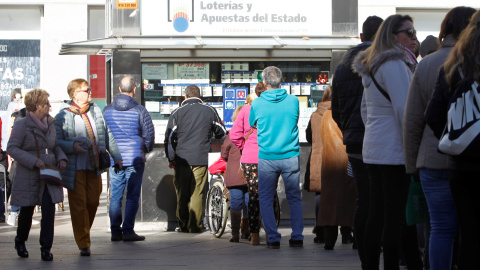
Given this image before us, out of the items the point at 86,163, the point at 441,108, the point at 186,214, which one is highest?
the point at 441,108

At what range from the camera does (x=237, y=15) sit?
12320 millimetres

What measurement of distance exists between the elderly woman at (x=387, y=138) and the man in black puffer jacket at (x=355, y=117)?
0.97ft

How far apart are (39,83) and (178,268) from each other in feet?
46.2

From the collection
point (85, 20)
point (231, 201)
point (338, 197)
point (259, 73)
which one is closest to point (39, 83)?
point (85, 20)

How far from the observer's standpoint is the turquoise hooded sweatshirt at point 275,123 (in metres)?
9.70

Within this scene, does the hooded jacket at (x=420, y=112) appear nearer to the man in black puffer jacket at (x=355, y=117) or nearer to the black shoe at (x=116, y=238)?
the man in black puffer jacket at (x=355, y=117)

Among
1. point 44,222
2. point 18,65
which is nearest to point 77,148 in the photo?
point 44,222

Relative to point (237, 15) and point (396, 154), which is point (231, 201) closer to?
point (237, 15)

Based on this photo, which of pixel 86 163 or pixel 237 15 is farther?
pixel 237 15

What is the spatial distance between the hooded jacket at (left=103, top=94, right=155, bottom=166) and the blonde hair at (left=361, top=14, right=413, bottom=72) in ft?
17.1

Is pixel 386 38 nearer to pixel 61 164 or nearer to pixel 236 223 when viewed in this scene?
pixel 61 164

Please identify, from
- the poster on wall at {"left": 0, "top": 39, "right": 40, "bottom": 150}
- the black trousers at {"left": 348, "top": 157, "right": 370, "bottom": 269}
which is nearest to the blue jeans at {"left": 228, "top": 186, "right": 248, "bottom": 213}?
the black trousers at {"left": 348, "top": 157, "right": 370, "bottom": 269}

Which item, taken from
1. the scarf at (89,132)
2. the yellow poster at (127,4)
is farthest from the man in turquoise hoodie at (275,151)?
the yellow poster at (127,4)

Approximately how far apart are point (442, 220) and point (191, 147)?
261 inches
